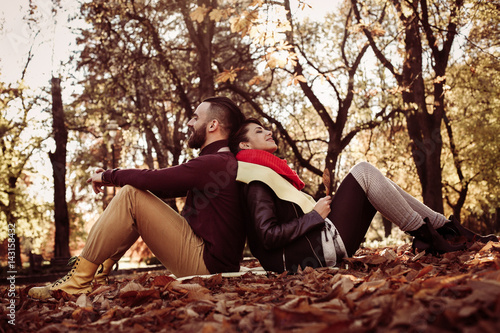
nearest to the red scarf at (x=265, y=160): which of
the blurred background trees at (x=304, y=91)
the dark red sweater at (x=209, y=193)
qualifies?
the dark red sweater at (x=209, y=193)

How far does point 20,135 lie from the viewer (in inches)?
780

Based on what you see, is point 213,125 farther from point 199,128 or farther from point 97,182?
point 97,182

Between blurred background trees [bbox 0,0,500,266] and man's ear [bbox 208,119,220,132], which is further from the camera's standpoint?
blurred background trees [bbox 0,0,500,266]

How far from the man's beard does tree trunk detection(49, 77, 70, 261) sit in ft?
50.9

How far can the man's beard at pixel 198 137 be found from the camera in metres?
3.88

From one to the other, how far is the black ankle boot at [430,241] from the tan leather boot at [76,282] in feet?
8.44

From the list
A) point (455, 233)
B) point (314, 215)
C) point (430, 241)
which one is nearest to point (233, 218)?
point (314, 215)

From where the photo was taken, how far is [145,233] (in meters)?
3.42

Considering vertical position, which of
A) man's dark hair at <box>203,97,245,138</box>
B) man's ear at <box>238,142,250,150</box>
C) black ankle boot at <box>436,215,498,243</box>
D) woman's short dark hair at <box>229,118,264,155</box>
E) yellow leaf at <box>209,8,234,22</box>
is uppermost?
yellow leaf at <box>209,8,234,22</box>

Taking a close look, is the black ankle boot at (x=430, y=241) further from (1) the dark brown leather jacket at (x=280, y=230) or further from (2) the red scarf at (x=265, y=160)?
(2) the red scarf at (x=265, y=160)

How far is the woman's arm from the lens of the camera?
3223mm

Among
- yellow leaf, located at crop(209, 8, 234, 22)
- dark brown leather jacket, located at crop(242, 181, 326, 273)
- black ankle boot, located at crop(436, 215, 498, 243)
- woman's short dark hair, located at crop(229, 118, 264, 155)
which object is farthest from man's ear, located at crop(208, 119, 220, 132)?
black ankle boot, located at crop(436, 215, 498, 243)

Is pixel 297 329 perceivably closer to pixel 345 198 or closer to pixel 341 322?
pixel 341 322

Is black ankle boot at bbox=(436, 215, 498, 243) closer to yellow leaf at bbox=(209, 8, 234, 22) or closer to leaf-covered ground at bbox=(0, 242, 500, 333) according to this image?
leaf-covered ground at bbox=(0, 242, 500, 333)
